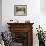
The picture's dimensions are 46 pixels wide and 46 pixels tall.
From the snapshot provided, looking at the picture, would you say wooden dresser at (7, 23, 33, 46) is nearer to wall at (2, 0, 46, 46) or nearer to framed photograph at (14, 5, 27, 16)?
wall at (2, 0, 46, 46)

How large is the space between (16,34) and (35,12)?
44.7 inches

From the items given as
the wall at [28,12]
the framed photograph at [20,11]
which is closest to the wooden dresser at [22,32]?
the wall at [28,12]

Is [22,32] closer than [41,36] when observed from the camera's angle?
No

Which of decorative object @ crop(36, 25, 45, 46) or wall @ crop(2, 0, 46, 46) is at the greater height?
wall @ crop(2, 0, 46, 46)

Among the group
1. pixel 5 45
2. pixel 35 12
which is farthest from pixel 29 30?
pixel 5 45

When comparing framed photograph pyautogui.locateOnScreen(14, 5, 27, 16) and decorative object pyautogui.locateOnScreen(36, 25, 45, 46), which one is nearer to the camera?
decorative object pyautogui.locateOnScreen(36, 25, 45, 46)

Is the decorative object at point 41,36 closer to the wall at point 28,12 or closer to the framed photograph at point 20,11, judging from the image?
the wall at point 28,12

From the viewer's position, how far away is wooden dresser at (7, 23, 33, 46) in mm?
5230

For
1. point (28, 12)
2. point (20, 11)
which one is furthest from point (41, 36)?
point (20, 11)

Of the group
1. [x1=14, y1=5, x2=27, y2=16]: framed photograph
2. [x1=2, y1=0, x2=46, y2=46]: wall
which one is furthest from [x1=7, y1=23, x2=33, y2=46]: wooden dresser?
[x1=14, y1=5, x2=27, y2=16]: framed photograph

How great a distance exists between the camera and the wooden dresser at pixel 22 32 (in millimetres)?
5230

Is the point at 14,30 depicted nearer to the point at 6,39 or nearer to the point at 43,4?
the point at 6,39

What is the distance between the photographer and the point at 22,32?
5.31 meters

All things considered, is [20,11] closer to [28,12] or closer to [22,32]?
[28,12]
